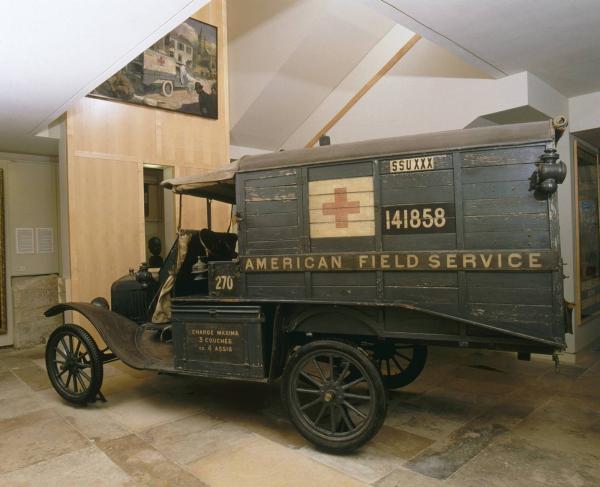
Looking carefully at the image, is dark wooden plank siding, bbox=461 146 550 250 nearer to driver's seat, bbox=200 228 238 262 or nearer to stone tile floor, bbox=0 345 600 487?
stone tile floor, bbox=0 345 600 487

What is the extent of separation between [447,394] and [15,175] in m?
7.24

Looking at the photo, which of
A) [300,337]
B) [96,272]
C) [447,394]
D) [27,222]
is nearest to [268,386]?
[300,337]

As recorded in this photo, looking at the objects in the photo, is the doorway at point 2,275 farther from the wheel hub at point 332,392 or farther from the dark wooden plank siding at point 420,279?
the dark wooden plank siding at point 420,279

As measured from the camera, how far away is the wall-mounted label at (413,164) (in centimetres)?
299

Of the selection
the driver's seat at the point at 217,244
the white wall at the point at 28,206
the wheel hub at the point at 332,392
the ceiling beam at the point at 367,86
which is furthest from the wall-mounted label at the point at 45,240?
the wheel hub at the point at 332,392

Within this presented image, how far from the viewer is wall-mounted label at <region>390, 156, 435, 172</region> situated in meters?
2.99

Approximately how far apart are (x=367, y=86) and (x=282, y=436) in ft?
19.6

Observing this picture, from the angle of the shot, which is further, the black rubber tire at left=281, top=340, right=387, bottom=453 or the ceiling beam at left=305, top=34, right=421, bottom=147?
the ceiling beam at left=305, top=34, right=421, bottom=147

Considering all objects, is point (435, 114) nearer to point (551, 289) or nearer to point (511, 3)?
point (511, 3)

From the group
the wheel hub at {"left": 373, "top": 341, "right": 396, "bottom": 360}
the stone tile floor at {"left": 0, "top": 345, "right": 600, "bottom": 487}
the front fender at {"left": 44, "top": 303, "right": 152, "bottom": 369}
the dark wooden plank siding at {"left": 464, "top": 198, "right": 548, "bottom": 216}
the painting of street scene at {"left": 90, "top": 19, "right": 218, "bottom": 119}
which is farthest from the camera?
the painting of street scene at {"left": 90, "top": 19, "right": 218, "bottom": 119}

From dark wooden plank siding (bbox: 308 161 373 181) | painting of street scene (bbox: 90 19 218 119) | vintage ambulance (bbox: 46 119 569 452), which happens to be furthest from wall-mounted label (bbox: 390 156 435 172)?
painting of street scene (bbox: 90 19 218 119)

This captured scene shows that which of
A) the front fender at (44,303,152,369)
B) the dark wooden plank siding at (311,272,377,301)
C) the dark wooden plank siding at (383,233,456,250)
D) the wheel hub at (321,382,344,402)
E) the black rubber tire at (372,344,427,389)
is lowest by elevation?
the black rubber tire at (372,344,427,389)

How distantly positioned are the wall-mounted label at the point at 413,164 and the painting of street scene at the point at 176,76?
15.9ft

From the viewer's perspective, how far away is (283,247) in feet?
11.2
